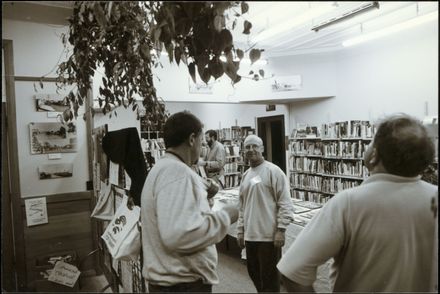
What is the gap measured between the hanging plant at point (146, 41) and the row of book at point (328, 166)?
4.64 meters

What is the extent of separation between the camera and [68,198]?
→ 3.94 metres

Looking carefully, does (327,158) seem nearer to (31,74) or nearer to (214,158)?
(214,158)

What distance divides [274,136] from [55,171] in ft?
14.3

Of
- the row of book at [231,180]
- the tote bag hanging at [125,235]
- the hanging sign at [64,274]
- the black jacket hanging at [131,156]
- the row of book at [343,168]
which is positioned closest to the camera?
the tote bag hanging at [125,235]

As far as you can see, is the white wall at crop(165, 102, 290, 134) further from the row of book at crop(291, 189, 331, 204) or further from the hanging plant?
the hanging plant

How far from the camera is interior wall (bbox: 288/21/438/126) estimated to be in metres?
5.33

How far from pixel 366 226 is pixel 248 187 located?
1990 millimetres

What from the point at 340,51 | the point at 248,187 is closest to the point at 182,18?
the point at 248,187

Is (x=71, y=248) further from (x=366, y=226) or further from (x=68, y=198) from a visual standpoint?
(x=366, y=226)

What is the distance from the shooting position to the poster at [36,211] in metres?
3.77

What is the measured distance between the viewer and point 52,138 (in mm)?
3939

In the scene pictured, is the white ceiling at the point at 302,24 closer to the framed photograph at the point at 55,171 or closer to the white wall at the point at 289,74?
the white wall at the point at 289,74

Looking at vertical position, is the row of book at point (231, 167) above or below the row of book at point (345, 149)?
below

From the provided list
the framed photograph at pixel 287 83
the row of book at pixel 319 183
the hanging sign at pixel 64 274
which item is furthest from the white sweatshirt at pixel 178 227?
the framed photograph at pixel 287 83
